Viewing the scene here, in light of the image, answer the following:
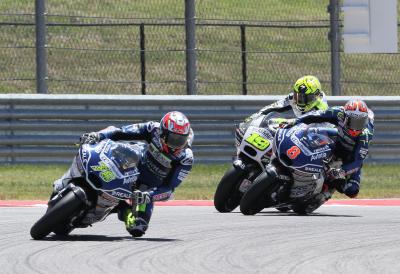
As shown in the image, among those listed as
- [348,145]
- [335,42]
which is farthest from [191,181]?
[348,145]

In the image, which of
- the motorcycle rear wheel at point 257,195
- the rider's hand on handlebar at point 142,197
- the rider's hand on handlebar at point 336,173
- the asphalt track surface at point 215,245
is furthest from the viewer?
the rider's hand on handlebar at point 336,173

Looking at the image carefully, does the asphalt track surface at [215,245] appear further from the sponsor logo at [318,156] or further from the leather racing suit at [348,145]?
the sponsor logo at [318,156]

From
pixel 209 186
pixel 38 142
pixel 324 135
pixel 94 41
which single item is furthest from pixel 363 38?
pixel 94 41

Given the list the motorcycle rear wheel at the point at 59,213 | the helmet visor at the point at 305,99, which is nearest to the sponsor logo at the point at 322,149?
the helmet visor at the point at 305,99

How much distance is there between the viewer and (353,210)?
14836 mm

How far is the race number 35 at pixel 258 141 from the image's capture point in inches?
561

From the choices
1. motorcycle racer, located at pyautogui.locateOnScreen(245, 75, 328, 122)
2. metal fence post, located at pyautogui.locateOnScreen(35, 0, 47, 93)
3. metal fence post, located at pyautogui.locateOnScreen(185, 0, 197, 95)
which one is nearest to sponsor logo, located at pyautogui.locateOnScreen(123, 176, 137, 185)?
motorcycle racer, located at pyautogui.locateOnScreen(245, 75, 328, 122)

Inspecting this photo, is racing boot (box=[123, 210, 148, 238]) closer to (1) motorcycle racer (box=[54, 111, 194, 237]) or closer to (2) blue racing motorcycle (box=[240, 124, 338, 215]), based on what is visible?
(1) motorcycle racer (box=[54, 111, 194, 237])

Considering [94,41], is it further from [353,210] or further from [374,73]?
[353,210]

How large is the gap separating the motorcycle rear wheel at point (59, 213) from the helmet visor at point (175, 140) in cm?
96

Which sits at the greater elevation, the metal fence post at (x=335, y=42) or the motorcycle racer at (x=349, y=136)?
the metal fence post at (x=335, y=42)

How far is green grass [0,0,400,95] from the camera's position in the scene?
966 inches

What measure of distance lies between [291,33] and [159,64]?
12.4ft

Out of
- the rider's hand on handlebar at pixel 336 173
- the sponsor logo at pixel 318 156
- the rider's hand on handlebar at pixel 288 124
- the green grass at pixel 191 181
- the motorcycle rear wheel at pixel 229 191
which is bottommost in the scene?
the green grass at pixel 191 181
